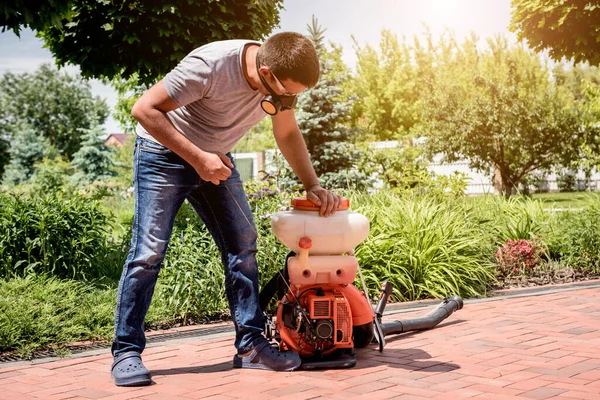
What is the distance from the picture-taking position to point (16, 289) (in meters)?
5.04

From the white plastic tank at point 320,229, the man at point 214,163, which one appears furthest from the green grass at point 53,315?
the white plastic tank at point 320,229

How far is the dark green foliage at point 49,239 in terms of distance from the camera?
19.1 ft

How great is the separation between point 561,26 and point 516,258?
5.85m

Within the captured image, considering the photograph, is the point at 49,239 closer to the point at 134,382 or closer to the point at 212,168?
the point at 134,382

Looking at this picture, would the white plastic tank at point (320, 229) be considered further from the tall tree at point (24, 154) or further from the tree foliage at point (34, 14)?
the tall tree at point (24, 154)

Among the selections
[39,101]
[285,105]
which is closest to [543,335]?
[285,105]

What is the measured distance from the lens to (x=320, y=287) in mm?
3633

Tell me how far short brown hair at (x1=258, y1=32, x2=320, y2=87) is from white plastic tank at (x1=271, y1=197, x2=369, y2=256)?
712 millimetres

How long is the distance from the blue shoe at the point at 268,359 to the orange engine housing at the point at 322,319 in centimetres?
9

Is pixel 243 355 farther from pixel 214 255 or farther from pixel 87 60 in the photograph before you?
pixel 87 60

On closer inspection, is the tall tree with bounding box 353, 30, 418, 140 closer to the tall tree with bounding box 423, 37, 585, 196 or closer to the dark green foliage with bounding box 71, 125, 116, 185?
the tall tree with bounding box 423, 37, 585, 196

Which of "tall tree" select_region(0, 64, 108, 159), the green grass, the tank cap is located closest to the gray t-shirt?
the tank cap

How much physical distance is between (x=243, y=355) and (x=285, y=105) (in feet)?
4.10

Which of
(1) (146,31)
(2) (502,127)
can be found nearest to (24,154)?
(2) (502,127)
